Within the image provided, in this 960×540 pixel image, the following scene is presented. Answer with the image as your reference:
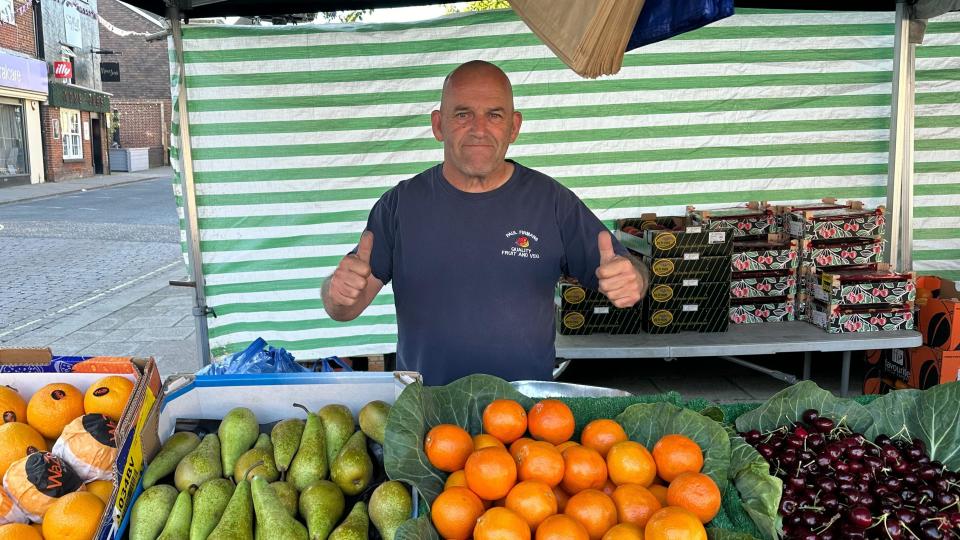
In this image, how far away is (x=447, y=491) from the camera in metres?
1.52

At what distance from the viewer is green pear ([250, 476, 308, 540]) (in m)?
1.60

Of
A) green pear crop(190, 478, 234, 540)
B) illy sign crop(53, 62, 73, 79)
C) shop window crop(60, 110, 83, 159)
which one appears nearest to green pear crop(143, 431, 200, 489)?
green pear crop(190, 478, 234, 540)

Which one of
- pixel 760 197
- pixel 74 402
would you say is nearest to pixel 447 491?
pixel 74 402

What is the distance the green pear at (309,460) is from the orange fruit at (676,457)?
2.92ft

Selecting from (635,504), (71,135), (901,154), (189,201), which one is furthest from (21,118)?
(635,504)

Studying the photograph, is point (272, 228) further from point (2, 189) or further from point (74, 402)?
point (2, 189)

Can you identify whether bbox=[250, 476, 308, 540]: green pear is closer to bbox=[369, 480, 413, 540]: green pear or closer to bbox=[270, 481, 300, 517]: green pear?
bbox=[270, 481, 300, 517]: green pear

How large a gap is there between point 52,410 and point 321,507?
2.80 ft

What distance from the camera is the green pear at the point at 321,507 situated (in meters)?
1.66

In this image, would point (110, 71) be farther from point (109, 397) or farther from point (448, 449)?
point (448, 449)

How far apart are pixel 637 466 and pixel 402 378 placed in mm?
749

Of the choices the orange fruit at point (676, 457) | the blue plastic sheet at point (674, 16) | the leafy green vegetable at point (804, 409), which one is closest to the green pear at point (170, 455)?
the orange fruit at point (676, 457)

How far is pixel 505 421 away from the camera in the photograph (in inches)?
69.4

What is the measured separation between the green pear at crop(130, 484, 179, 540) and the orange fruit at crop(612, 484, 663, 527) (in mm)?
1096
